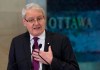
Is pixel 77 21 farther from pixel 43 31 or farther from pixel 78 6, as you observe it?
pixel 43 31

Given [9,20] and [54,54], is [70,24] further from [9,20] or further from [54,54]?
[54,54]

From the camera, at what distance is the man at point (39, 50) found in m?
2.53

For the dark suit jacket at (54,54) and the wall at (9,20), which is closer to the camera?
the dark suit jacket at (54,54)

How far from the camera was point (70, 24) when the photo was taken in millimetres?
4273

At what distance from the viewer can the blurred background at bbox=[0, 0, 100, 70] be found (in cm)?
398

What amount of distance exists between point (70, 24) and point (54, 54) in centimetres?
169

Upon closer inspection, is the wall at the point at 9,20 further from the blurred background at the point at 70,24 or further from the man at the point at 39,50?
the man at the point at 39,50

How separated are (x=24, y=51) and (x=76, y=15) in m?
1.73

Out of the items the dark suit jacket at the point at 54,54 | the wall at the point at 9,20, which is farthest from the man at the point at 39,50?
the wall at the point at 9,20

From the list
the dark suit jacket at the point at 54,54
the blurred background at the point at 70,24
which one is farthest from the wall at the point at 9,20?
the dark suit jacket at the point at 54,54

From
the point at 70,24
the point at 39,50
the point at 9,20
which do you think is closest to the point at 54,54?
the point at 39,50

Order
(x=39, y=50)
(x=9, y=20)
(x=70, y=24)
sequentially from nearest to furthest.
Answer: (x=39, y=50) < (x=9, y=20) < (x=70, y=24)

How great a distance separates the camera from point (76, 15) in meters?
4.29

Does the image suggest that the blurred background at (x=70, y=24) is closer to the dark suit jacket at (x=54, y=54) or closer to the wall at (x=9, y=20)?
the wall at (x=9, y=20)
